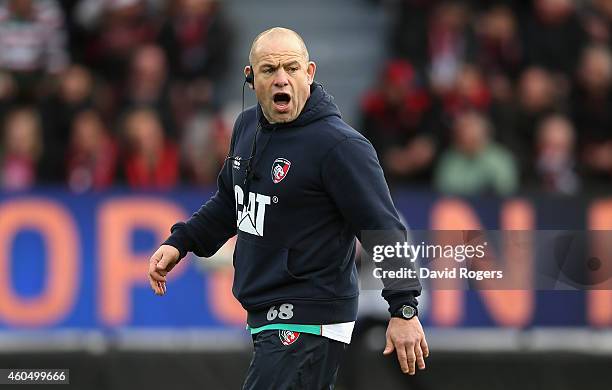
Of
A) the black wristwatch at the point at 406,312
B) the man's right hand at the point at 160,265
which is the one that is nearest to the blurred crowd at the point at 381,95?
the man's right hand at the point at 160,265

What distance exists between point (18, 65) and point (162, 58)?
1.47m

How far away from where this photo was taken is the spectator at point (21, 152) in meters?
12.3

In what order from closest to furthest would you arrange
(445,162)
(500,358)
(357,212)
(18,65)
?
(357,212), (500,358), (445,162), (18,65)

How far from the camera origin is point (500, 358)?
982cm

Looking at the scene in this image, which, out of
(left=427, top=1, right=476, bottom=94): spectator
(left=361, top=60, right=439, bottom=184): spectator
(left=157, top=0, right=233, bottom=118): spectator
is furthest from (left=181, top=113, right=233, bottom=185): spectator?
(left=427, top=1, right=476, bottom=94): spectator

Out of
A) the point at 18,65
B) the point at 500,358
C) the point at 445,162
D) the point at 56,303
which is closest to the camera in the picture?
the point at 500,358

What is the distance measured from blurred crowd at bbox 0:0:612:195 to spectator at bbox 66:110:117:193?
1 centimetres

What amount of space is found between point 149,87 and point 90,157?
1.28 meters

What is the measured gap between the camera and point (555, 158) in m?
12.4

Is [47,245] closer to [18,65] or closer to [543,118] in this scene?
[18,65]

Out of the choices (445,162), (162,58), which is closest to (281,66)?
(445,162)

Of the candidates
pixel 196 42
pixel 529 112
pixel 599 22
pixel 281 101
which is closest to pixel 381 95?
pixel 529 112

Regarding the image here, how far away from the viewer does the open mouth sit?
19.7 feet

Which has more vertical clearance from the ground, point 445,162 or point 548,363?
point 445,162
